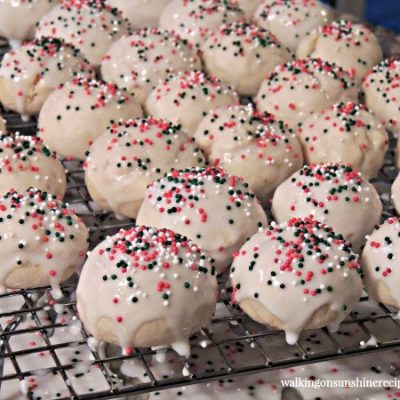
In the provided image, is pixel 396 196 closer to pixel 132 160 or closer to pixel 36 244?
pixel 132 160

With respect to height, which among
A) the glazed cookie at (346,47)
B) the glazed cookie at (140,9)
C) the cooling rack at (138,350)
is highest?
the glazed cookie at (346,47)

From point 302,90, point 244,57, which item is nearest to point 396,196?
point 302,90

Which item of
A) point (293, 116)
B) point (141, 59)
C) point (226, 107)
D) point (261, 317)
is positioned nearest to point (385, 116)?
point (293, 116)

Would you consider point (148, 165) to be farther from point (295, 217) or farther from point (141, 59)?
point (141, 59)

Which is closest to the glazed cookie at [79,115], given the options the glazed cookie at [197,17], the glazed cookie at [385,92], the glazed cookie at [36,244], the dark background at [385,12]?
the glazed cookie at [36,244]

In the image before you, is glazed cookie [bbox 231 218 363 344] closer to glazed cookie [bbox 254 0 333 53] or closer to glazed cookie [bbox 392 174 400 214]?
glazed cookie [bbox 392 174 400 214]

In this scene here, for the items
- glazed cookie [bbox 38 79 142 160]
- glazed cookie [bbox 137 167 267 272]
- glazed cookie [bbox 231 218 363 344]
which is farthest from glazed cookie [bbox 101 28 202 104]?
glazed cookie [bbox 231 218 363 344]

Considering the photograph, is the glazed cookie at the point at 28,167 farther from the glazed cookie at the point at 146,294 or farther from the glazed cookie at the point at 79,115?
the glazed cookie at the point at 146,294
